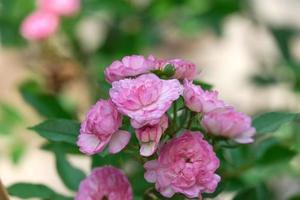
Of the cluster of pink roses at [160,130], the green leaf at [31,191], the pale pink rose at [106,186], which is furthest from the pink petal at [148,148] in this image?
the green leaf at [31,191]

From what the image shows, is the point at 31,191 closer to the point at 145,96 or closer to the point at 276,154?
the point at 145,96

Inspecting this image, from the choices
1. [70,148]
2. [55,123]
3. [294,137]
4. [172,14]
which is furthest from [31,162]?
[55,123]

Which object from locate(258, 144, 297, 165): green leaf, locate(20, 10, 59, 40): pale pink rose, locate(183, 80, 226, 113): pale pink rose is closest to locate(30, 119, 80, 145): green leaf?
locate(183, 80, 226, 113): pale pink rose

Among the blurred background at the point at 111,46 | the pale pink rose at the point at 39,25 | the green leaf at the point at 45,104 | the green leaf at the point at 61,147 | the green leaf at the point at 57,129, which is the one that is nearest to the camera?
the green leaf at the point at 57,129

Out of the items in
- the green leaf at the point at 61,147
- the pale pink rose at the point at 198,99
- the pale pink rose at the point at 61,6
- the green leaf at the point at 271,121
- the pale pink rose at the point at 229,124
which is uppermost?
the pale pink rose at the point at 198,99

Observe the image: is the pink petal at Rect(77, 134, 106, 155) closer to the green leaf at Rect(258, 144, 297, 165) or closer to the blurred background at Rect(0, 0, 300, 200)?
the green leaf at Rect(258, 144, 297, 165)

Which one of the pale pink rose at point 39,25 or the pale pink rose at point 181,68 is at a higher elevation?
the pale pink rose at point 181,68

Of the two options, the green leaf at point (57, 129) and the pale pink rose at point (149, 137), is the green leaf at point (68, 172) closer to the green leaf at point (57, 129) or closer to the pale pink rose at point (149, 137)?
the green leaf at point (57, 129)

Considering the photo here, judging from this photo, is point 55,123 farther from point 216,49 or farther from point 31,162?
point 216,49

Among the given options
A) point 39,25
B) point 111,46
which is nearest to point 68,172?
point 39,25
